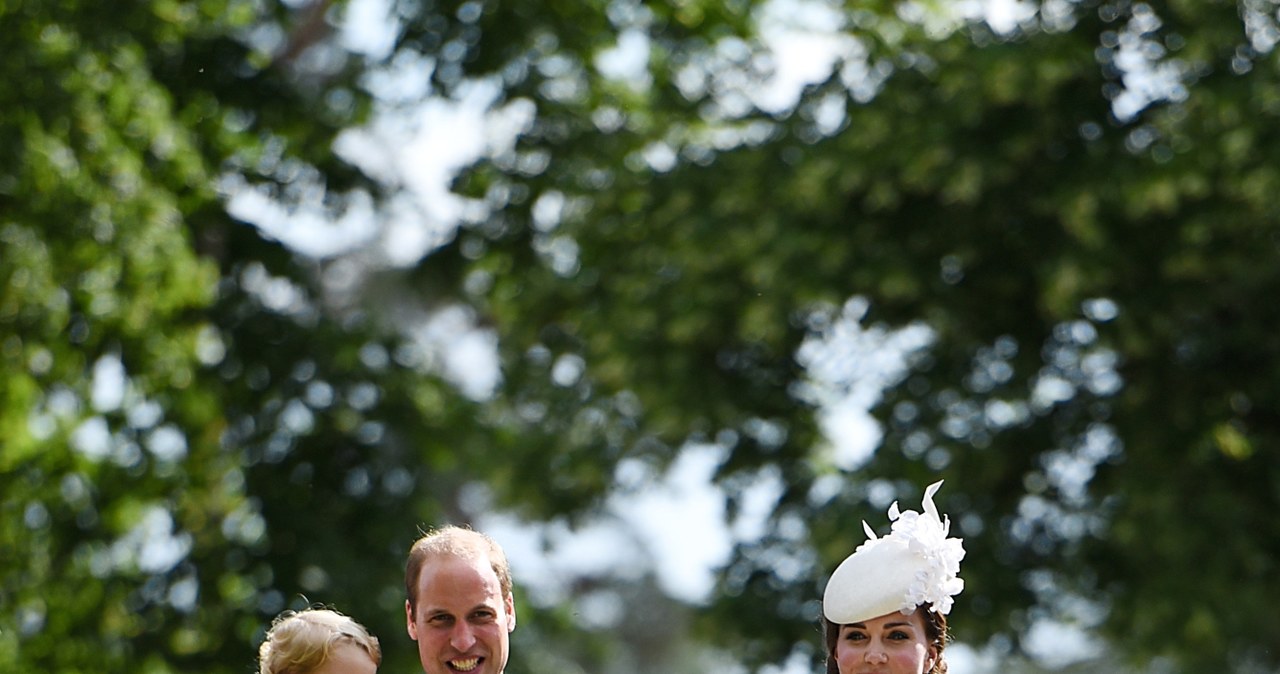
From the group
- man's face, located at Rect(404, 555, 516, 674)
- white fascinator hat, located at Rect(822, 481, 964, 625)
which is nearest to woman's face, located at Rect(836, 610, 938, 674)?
white fascinator hat, located at Rect(822, 481, 964, 625)

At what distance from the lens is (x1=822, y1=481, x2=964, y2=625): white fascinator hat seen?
4723 millimetres

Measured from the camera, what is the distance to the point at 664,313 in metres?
12.7

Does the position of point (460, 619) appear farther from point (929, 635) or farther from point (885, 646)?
point (929, 635)

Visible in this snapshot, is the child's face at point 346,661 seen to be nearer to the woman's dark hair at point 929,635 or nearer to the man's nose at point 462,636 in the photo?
the man's nose at point 462,636

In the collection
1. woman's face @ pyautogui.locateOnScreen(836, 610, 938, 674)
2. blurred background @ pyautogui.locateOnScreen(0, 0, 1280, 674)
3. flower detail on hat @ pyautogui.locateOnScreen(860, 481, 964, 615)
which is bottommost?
woman's face @ pyautogui.locateOnScreen(836, 610, 938, 674)

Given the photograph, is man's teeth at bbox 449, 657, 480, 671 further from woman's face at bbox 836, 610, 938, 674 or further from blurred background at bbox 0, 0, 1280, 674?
blurred background at bbox 0, 0, 1280, 674

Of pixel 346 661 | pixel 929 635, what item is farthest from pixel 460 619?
pixel 929 635

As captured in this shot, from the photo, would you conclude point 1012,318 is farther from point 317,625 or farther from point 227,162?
point 317,625

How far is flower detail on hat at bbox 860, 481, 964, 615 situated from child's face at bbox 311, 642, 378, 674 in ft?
4.05

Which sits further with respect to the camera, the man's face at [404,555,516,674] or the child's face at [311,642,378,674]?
the child's face at [311,642,378,674]

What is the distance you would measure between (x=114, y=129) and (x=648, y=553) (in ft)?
59.1

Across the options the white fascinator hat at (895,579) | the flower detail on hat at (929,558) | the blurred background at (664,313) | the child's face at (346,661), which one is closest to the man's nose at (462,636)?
the child's face at (346,661)

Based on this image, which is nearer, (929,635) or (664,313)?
(929,635)

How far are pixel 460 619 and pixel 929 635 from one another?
1020 mm
